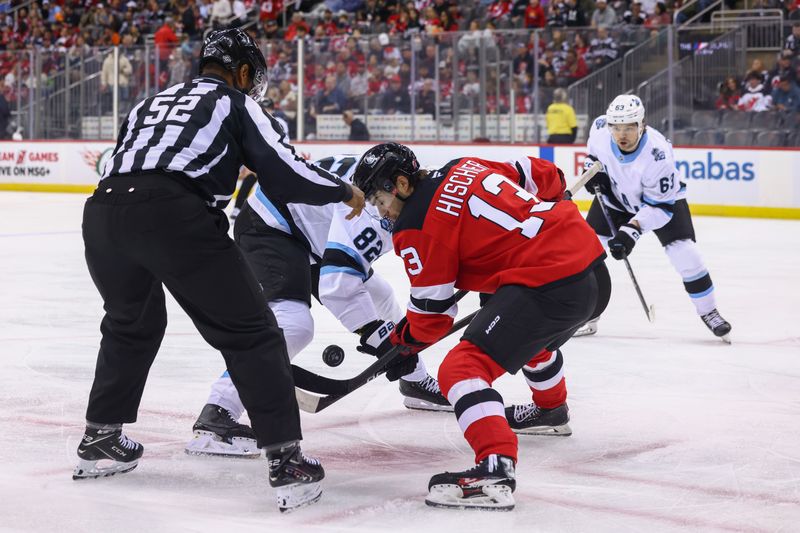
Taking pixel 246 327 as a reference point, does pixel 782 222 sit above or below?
below

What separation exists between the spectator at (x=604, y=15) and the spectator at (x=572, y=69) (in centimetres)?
125

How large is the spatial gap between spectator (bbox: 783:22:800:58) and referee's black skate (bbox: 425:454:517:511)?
1015 cm

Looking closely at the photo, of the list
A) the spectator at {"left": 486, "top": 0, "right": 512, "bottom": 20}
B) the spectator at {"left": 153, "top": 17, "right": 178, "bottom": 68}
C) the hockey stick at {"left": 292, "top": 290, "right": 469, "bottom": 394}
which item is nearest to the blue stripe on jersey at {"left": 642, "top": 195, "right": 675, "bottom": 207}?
the hockey stick at {"left": 292, "top": 290, "right": 469, "bottom": 394}

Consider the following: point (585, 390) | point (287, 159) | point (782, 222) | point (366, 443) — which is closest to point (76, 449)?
point (366, 443)

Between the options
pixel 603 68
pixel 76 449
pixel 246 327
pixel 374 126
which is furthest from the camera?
pixel 374 126

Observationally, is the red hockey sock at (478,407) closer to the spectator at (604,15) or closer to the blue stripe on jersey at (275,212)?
the blue stripe on jersey at (275,212)

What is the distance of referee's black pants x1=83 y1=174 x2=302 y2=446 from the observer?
317 cm

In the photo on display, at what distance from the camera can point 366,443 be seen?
4016 mm

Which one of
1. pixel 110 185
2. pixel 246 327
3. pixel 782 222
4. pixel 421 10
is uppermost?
pixel 421 10

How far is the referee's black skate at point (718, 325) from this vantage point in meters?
6.04

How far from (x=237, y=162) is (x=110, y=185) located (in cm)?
35

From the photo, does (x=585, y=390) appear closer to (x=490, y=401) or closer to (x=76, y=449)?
(x=490, y=401)

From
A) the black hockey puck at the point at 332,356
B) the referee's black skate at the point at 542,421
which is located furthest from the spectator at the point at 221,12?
the black hockey puck at the point at 332,356

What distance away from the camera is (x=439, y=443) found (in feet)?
13.2
